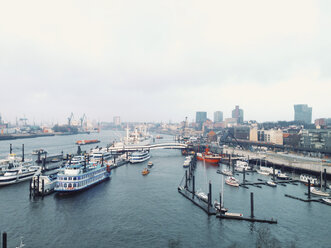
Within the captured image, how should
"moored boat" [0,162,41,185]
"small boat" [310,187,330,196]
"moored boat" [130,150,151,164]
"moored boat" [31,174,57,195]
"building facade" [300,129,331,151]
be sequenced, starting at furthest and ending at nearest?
"building facade" [300,129,331,151], "moored boat" [130,150,151,164], "moored boat" [0,162,41,185], "moored boat" [31,174,57,195], "small boat" [310,187,330,196]

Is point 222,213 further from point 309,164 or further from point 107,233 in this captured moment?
point 309,164

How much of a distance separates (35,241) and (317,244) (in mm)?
21516

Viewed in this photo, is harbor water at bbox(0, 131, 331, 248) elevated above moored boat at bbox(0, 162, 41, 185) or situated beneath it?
situated beneath

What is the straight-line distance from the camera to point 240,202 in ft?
85.5

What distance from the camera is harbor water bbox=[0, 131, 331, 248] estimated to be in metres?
17.7

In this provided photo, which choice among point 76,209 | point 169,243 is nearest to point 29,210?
point 76,209

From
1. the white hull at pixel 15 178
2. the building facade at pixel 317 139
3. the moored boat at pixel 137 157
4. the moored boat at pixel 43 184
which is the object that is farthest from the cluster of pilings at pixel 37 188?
the building facade at pixel 317 139

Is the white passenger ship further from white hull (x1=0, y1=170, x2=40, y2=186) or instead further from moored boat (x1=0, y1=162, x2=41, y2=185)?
white hull (x1=0, y1=170, x2=40, y2=186)

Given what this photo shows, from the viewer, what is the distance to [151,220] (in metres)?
21.4

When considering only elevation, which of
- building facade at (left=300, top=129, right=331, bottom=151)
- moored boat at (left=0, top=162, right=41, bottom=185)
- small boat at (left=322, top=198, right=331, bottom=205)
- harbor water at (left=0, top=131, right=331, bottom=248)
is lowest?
harbor water at (left=0, top=131, right=331, bottom=248)

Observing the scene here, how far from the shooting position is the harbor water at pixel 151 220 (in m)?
17.7

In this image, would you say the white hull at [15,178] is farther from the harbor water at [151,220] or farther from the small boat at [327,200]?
the small boat at [327,200]

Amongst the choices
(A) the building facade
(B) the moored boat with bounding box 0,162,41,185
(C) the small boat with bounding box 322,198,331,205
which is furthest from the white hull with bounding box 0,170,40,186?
(A) the building facade

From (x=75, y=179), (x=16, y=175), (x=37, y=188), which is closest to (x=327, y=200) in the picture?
(x=75, y=179)
